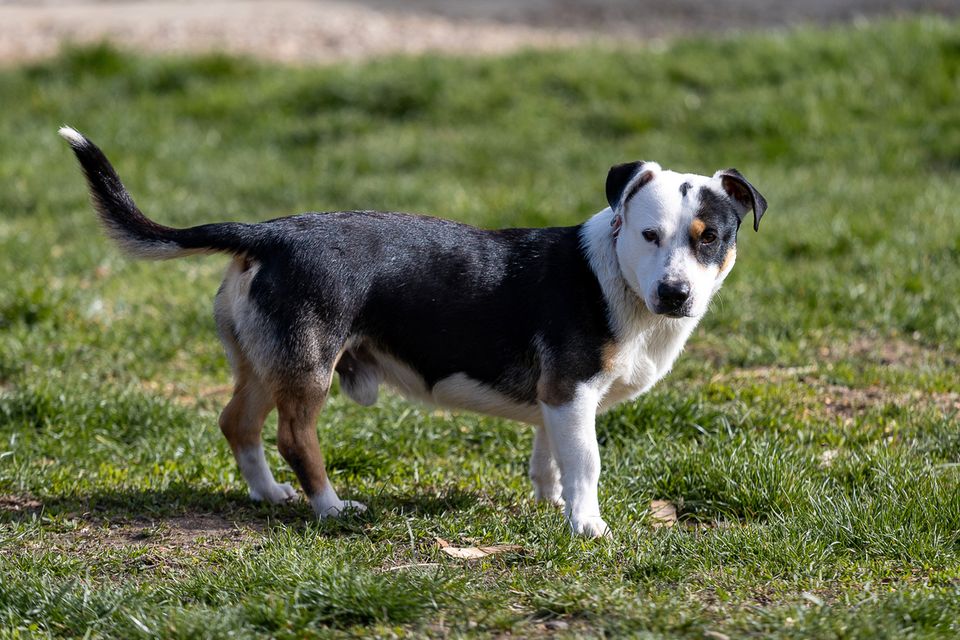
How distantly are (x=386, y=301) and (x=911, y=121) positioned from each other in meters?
7.40

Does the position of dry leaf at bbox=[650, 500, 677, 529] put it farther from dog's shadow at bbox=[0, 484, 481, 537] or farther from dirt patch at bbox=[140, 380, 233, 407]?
dirt patch at bbox=[140, 380, 233, 407]

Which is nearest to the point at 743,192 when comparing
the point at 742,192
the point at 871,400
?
the point at 742,192

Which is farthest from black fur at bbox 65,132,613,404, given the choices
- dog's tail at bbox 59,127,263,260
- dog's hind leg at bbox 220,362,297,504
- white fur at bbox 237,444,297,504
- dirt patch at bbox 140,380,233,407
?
dirt patch at bbox 140,380,233,407

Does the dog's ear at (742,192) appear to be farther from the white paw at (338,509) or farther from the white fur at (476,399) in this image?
the white paw at (338,509)

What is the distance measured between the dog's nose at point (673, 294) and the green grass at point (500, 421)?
84 centimetres

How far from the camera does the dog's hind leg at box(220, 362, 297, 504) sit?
532cm

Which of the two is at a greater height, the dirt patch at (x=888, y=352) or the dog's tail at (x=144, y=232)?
the dog's tail at (x=144, y=232)

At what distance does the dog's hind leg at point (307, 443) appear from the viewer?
4961mm

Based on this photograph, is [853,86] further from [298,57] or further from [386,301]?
[386,301]

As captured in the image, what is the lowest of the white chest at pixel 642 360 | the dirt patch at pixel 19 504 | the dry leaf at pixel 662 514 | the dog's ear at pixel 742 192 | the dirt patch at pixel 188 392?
the dirt patch at pixel 19 504

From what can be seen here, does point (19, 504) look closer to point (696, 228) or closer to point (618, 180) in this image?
point (618, 180)

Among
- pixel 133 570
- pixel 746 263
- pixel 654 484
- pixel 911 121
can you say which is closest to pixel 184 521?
pixel 133 570

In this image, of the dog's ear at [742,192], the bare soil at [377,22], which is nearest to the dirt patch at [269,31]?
the bare soil at [377,22]

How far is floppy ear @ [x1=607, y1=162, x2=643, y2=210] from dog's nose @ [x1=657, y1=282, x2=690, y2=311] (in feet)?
1.41
